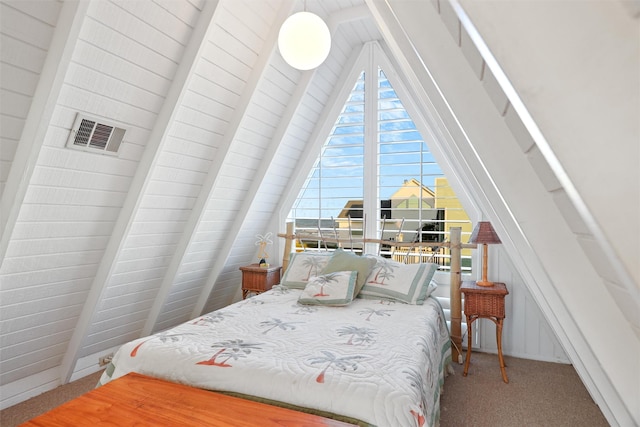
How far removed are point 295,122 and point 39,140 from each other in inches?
81.3

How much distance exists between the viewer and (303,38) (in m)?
2.12

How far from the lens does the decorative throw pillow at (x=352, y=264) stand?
3.06 m

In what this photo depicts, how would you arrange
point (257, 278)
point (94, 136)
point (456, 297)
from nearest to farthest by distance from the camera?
1. point (94, 136)
2. point (456, 297)
3. point (257, 278)

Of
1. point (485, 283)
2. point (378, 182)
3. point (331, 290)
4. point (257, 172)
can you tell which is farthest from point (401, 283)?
point (257, 172)

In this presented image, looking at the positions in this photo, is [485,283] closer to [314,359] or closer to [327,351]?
[327,351]

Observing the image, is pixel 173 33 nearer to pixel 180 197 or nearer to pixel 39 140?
pixel 39 140

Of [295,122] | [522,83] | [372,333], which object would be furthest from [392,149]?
[522,83]

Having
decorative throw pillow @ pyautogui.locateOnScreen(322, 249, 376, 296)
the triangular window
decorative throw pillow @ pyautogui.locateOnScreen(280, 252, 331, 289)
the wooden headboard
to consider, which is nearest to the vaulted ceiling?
the triangular window

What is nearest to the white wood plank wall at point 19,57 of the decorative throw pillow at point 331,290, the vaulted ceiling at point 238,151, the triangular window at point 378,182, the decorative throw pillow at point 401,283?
the vaulted ceiling at point 238,151

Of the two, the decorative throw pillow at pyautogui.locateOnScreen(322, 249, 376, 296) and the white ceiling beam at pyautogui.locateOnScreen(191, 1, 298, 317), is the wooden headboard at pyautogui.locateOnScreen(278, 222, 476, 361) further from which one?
the white ceiling beam at pyautogui.locateOnScreen(191, 1, 298, 317)

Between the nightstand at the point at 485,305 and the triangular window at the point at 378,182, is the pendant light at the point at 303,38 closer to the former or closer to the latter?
the triangular window at the point at 378,182

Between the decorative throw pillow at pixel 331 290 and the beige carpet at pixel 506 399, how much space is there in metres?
0.93

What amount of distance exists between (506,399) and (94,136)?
2933 millimetres

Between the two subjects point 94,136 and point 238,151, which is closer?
point 94,136
